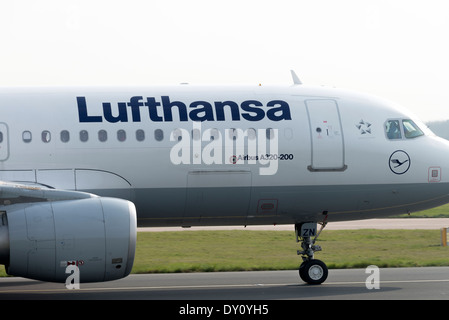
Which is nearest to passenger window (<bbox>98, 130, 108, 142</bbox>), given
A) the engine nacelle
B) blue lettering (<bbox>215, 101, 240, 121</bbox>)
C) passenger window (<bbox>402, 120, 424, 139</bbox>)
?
the engine nacelle

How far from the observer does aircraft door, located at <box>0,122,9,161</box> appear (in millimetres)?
17797

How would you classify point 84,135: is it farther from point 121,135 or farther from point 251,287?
point 251,287

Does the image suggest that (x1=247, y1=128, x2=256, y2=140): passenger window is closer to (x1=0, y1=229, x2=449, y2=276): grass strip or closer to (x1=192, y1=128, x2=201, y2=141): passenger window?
(x1=192, y1=128, x2=201, y2=141): passenger window

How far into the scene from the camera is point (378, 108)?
19531mm

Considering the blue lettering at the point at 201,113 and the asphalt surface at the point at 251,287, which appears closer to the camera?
the asphalt surface at the point at 251,287

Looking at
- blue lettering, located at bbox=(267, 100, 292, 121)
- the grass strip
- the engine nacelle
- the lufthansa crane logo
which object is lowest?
the grass strip

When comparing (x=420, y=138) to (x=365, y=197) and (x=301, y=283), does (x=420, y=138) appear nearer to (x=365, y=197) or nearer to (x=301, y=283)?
(x=365, y=197)

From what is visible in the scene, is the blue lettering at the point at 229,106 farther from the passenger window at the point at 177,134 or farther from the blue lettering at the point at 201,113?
the passenger window at the point at 177,134

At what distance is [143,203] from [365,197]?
15.9ft

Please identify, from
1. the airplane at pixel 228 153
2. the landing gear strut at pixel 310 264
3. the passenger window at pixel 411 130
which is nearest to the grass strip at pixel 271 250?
the landing gear strut at pixel 310 264

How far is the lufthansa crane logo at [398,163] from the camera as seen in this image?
62.4 feet

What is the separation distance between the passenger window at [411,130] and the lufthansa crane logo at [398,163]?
1.73 ft

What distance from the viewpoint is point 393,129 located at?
63.3 ft
